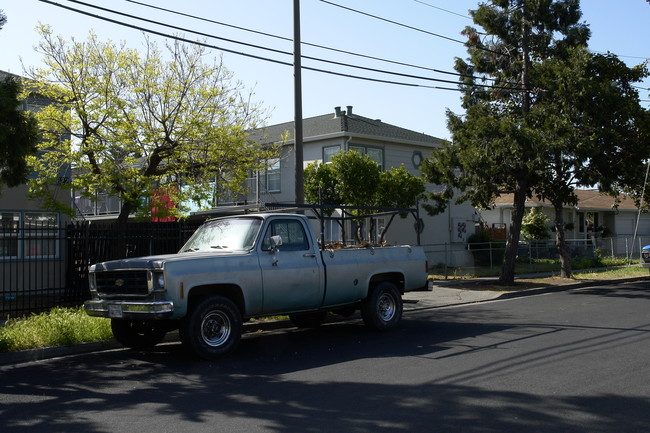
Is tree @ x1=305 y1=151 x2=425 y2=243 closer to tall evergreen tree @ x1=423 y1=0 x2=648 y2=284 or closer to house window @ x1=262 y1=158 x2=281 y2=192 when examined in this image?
tall evergreen tree @ x1=423 y1=0 x2=648 y2=284

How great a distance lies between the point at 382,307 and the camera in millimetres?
11492

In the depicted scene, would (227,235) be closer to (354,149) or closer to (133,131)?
(133,131)

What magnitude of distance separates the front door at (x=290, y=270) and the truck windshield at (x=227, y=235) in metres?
0.24

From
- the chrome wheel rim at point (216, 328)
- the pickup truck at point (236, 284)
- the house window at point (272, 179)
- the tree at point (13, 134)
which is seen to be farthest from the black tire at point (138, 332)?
the house window at point (272, 179)

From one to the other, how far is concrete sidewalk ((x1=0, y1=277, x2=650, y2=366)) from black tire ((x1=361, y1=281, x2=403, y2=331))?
32.1 inches

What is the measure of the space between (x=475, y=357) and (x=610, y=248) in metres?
29.0

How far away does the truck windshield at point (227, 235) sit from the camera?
9727mm

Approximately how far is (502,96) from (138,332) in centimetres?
1500

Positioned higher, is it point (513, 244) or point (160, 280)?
point (513, 244)

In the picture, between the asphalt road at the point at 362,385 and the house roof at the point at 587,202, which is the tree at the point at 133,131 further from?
the house roof at the point at 587,202

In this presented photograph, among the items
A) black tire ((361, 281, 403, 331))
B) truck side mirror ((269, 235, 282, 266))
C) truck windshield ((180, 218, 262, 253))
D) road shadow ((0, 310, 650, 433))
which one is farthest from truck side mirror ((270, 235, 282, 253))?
black tire ((361, 281, 403, 331))

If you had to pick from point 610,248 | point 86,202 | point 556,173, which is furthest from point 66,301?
point 610,248

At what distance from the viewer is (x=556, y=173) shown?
65.7ft

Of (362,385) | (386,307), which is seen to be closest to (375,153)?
(386,307)
